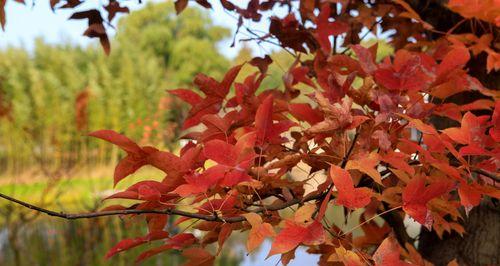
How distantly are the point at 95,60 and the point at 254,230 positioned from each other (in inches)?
461

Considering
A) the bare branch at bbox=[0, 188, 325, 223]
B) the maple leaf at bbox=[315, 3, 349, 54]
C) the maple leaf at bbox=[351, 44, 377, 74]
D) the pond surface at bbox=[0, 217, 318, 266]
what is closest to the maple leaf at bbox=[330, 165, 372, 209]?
the bare branch at bbox=[0, 188, 325, 223]

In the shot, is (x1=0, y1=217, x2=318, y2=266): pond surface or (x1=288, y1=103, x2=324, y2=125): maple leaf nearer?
(x1=288, y1=103, x2=324, y2=125): maple leaf

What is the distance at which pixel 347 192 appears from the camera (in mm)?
603

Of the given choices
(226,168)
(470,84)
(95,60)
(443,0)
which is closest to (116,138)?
(226,168)

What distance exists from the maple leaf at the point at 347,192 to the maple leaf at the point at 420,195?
0.21 feet

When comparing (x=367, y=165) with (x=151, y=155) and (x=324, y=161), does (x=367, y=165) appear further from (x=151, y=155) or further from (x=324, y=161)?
(x=151, y=155)

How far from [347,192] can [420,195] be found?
0.33ft

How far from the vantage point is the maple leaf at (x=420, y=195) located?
2.08 feet

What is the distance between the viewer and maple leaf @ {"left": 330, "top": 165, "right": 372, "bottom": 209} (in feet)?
1.95

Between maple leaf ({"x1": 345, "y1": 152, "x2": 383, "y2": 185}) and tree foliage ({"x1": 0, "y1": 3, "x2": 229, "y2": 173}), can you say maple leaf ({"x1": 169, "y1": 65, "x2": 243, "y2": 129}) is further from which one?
tree foliage ({"x1": 0, "y1": 3, "x2": 229, "y2": 173})

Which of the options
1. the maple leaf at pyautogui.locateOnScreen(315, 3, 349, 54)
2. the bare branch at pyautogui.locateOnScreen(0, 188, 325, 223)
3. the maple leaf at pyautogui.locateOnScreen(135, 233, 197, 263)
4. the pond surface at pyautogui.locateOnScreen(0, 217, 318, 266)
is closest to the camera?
the bare branch at pyautogui.locateOnScreen(0, 188, 325, 223)

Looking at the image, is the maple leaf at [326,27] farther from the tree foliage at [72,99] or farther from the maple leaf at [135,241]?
the tree foliage at [72,99]

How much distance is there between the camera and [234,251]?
181 inches

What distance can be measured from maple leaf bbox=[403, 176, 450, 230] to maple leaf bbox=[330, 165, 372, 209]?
0.21 feet
